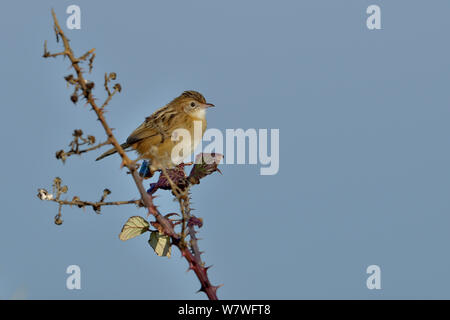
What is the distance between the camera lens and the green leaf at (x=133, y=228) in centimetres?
500

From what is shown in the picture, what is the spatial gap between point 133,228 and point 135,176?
0.89 m

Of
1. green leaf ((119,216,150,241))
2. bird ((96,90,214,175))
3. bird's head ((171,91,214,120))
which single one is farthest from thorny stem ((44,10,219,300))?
bird's head ((171,91,214,120))

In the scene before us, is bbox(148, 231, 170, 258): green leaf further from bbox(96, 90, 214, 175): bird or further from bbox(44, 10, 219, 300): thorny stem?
bbox(96, 90, 214, 175): bird

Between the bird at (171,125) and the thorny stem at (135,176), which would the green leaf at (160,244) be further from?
the bird at (171,125)

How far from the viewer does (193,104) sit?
10.3m

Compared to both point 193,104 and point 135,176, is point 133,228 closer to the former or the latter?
point 135,176

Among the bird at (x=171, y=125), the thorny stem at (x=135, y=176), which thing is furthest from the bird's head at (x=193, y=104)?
the thorny stem at (x=135, y=176)

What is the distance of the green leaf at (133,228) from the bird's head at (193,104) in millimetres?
5293

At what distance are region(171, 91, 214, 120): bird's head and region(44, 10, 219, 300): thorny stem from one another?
570 centimetres

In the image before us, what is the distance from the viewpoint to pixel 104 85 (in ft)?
13.9

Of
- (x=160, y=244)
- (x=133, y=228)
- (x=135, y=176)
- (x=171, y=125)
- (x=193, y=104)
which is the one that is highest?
(x=193, y=104)

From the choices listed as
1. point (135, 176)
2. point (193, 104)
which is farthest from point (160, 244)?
point (193, 104)
